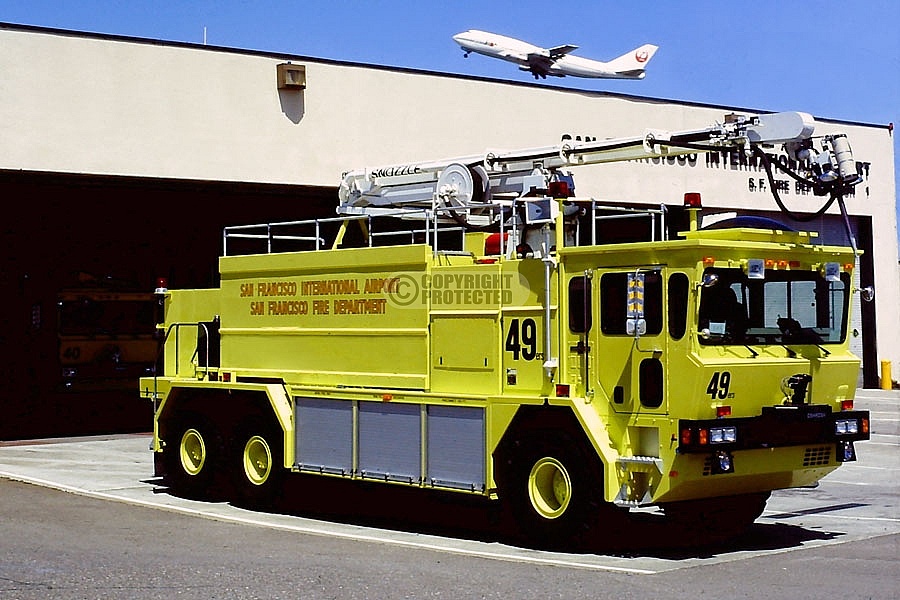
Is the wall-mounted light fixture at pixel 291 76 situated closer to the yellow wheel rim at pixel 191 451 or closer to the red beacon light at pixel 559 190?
the yellow wheel rim at pixel 191 451

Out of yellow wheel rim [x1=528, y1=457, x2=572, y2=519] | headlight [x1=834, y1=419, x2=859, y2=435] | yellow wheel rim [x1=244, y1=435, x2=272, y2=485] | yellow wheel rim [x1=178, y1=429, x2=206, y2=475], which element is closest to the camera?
yellow wheel rim [x1=528, y1=457, x2=572, y2=519]

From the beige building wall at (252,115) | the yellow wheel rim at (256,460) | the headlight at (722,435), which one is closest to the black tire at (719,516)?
the headlight at (722,435)

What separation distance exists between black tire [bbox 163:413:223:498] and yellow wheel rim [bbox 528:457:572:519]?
508 centimetres

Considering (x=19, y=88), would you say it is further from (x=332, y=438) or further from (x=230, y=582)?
(x=230, y=582)

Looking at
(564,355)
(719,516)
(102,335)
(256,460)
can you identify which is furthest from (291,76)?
(719,516)

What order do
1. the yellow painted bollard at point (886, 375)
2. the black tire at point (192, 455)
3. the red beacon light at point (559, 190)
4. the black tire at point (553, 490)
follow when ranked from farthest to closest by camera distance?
the yellow painted bollard at point (886, 375)
the black tire at point (192, 455)
the red beacon light at point (559, 190)
the black tire at point (553, 490)

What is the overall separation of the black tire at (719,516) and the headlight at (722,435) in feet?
4.92

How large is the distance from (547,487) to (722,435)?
1818 mm

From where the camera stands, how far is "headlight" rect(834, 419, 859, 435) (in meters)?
12.9

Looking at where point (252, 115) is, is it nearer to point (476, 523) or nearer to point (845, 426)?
point (476, 523)

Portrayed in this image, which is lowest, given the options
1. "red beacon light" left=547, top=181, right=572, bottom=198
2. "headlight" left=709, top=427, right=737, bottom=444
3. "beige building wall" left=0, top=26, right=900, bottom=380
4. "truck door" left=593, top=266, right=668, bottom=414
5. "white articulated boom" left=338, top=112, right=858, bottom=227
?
"headlight" left=709, top=427, right=737, bottom=444

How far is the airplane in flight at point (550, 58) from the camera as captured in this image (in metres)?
59.6

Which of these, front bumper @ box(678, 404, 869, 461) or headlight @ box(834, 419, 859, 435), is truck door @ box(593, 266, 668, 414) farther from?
headlight @ box(834, 419, 859, 435)

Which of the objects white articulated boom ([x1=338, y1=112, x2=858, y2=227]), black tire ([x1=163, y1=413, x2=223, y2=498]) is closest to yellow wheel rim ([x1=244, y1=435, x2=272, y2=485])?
black tire ([x1=163, y1=413, x2=223, y2=498])
